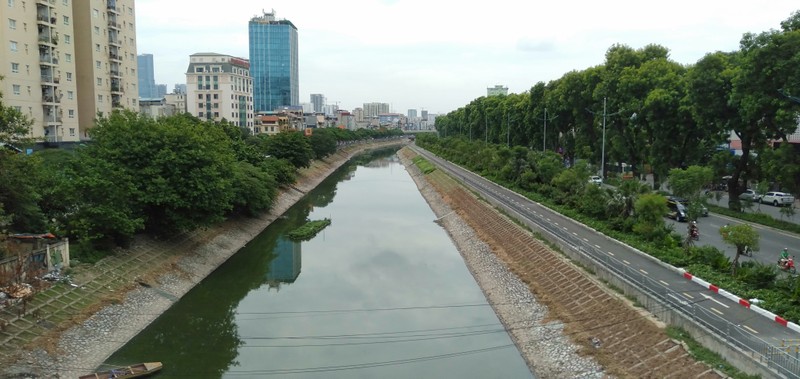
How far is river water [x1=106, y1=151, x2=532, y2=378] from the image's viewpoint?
60.5 ft

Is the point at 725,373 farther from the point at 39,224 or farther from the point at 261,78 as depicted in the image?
the point at 261,78

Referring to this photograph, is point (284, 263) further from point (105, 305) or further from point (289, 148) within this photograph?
point (289, 148)

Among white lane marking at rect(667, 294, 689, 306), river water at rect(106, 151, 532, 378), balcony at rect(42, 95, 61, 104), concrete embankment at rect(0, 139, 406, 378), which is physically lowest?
river water at rect(106, 151, 532, 378)

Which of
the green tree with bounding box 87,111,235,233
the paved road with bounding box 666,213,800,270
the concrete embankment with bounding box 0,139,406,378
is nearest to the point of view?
the concrete embankment with bounding box 0,139,406,378

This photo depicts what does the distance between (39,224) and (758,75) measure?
1291 inches

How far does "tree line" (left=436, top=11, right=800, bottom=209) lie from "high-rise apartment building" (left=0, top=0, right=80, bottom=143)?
4121 centimetres

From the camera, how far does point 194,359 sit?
1897cm

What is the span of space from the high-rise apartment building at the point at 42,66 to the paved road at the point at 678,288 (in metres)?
35.0

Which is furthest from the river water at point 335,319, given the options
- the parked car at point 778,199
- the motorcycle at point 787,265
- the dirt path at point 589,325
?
the parked car at point 778,199

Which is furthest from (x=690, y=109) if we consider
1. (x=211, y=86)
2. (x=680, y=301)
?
(x=211, y=86)

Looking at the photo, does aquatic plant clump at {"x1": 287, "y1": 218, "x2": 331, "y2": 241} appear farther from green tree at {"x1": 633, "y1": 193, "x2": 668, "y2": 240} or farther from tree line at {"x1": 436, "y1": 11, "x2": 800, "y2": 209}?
green tree at {"x1": 633, "y1": 193, "x2": 668, "y2": 240}

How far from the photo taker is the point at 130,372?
1664 cm

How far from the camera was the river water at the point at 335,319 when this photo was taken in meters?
18.5

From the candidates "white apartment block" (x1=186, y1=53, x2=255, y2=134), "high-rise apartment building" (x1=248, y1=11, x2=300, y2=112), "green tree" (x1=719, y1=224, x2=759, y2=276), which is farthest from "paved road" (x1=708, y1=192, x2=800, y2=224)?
"high-rise apartment building" (x1=248, y1=11, x2=300, y2=112)
